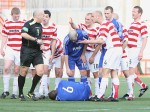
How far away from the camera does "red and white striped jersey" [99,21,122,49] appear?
55.7ft

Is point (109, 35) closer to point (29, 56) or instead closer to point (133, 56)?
point (133, 56)

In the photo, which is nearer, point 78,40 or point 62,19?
point 78,40

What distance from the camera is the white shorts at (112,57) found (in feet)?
55.9

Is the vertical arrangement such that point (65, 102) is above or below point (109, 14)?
below

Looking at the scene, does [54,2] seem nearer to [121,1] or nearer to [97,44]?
[121,1]

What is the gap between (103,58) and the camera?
17.3 metres

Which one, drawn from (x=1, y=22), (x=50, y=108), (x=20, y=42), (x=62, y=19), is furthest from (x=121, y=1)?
(x=50, y=108)

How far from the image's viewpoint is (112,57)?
17.1m

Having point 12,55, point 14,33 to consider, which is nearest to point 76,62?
point 12,55

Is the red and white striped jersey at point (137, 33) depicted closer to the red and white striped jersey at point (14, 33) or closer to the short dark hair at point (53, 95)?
the short dark hair at point (53, 95)

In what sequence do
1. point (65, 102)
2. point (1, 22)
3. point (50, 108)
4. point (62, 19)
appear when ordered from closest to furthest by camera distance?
point (50, 108) → point (65, 102) → point (1, 22) → point (62, 19)

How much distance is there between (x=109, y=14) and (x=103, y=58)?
0.97 metres

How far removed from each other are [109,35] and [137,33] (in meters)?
1.49

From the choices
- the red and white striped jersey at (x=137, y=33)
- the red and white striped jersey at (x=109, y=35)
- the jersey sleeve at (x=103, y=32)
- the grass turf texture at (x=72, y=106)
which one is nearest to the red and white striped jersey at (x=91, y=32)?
the red and white striped jersey at (x=137, y=33)
